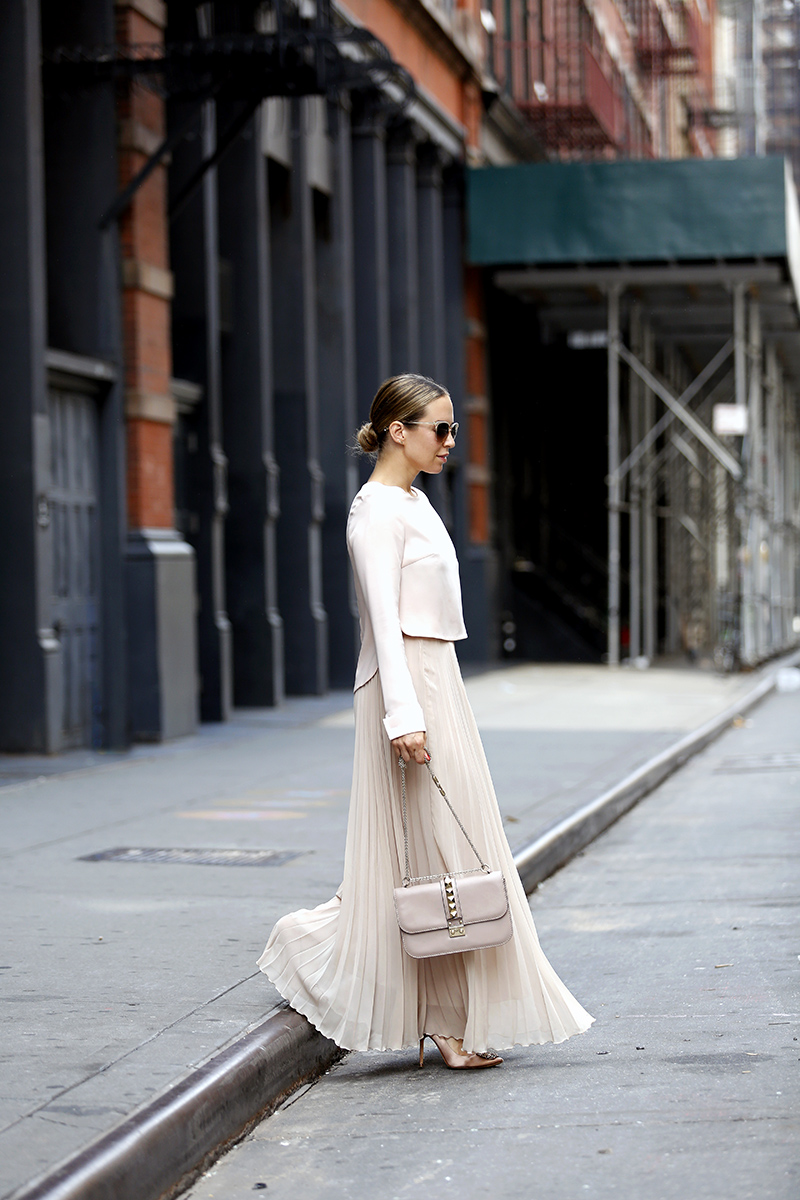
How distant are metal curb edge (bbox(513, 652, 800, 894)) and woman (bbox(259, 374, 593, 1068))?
3057 millimetres

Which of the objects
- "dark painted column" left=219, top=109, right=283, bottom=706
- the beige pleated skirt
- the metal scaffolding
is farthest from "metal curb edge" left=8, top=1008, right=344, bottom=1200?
the metal scaffolding

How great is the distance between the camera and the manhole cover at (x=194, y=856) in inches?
328

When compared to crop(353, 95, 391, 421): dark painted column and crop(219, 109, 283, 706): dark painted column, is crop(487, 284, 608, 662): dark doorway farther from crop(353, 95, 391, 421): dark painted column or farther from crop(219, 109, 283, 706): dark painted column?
crop(219, 109, 283, 706): dark painted column

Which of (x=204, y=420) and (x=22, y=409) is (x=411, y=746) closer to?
(x=22, y=409)

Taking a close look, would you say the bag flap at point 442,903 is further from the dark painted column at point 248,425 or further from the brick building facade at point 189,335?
the dark painted column at point 248,425

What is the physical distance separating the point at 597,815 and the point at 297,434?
9469 mm

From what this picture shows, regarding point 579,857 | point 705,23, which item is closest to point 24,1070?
point 579,857

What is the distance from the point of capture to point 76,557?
13.8m

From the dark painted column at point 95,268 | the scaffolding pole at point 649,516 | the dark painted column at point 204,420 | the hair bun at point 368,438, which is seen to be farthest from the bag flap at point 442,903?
the scaffolding pole at point 649,516

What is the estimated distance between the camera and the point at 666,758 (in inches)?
527

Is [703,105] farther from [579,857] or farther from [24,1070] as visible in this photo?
[24,1070]

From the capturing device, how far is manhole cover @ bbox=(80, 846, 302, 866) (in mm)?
8336

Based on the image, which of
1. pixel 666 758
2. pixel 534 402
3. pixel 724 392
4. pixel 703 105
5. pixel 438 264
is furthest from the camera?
pixel 703 105

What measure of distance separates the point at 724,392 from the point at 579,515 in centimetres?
943
